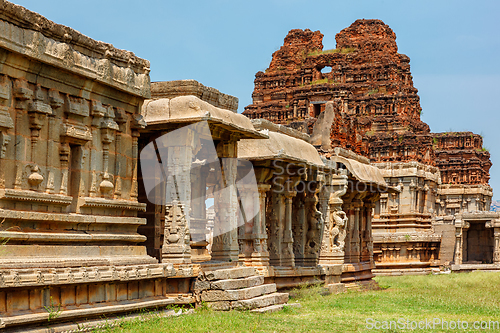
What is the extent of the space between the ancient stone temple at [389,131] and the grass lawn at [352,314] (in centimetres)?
826

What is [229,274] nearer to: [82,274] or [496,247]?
[82,274]

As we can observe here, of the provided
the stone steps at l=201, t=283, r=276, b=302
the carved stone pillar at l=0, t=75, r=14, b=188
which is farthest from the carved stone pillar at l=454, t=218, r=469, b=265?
the carved stone pillar at l=0, t=75, r=14, b=188

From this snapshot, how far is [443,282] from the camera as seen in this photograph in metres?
25.5

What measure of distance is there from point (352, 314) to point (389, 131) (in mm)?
27701

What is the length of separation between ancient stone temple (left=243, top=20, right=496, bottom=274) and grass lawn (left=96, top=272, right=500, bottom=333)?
826 cm

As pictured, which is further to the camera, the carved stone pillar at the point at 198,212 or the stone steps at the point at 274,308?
the carved stone pillar at the point at 198,212

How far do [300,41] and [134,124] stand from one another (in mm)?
39244

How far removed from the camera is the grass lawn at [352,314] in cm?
1054

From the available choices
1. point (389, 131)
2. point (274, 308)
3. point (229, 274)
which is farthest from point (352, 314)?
point (389, 131)

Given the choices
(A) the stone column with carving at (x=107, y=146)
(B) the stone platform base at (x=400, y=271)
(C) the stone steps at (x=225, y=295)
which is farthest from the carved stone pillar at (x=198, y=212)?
(B) the stone platform base at (x=400, y=271)

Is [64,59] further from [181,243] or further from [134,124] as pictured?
[181,243]

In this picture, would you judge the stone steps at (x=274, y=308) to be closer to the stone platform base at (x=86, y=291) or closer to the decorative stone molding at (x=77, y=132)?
the stone platform base at (x=86, y=291)

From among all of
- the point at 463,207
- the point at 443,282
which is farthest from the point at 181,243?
the point at 463,207

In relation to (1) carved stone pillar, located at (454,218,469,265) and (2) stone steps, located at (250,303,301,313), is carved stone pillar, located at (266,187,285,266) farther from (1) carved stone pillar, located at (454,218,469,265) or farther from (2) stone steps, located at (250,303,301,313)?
(1) carved stone pillar, located at (454,218,469,265)
